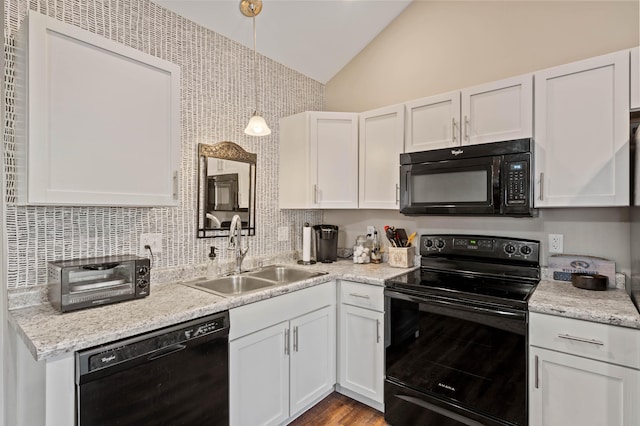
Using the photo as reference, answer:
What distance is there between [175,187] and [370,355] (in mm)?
1602

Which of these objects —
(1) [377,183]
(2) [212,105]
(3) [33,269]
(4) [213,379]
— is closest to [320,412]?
→ (4) [213,379]

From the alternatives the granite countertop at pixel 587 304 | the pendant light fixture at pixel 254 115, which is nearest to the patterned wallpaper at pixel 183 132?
the pendant light fixture at pixel 254 115

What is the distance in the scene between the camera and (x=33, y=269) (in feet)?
4.91

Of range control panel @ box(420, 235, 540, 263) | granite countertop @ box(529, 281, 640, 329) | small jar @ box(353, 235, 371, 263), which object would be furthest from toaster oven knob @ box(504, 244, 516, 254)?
small jar @ box(353, 235, 371, 263)

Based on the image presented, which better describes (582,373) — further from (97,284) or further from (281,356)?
(97,284)

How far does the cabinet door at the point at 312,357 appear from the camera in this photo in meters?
1.97

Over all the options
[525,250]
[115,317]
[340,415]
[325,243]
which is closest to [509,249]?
[525,250]

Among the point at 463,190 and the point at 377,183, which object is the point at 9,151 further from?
the point at 463,190

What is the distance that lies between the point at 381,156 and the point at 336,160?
0.37m

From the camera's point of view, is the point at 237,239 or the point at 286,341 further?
the point at 237,239

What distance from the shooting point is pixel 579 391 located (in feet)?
4.74

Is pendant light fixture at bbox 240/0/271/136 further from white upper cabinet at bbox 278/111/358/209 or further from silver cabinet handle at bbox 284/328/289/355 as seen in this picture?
silver cabinet handle at bbox 284/328/289/355

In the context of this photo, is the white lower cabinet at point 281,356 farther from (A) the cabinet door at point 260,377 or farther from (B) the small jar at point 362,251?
(B) the small jar at point 362,251

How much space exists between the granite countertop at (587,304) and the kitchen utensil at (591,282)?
0.03 metres
